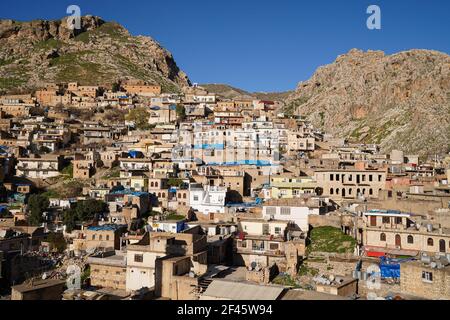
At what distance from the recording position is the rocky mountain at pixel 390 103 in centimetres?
7106

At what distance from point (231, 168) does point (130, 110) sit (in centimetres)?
3982

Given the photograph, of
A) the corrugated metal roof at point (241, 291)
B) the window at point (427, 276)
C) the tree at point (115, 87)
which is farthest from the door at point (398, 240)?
the tree at point (115, 87)

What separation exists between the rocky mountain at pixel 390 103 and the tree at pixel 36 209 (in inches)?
1944

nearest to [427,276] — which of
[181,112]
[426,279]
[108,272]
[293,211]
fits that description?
[426,279]

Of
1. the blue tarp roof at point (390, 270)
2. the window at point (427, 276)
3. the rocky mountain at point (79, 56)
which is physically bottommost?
the blue tarp roof at point (390, 270)

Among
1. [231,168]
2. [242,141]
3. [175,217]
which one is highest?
[242,141]

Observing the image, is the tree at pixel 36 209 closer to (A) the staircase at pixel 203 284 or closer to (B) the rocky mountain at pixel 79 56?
(A) the staircase at pixel 203 284

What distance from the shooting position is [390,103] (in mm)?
85938

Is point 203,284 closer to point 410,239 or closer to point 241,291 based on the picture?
point 241,291

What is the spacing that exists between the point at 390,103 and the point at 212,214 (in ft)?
192

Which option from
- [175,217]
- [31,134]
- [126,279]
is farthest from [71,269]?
[31,134]
